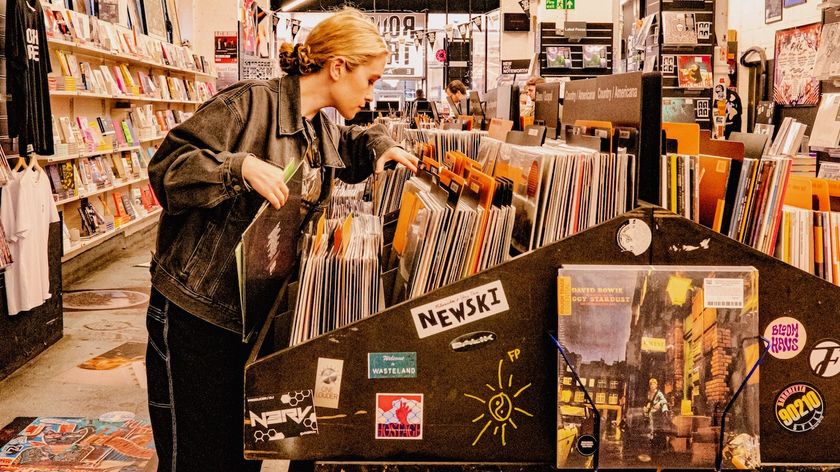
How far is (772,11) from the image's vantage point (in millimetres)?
10422

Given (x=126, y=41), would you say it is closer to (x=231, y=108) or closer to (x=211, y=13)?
(x=211, y=13)

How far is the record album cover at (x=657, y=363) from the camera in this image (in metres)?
1.18

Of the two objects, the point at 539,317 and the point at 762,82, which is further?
the point at 762,82

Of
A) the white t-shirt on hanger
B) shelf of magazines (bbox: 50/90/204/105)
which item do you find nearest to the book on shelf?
shelf of magazines (bbox: 50/90/204/105)

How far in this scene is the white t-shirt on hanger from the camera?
4.20 m

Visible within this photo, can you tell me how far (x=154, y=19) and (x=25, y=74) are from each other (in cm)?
530

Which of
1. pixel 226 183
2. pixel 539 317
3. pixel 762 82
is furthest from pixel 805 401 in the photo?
pixel 762 82

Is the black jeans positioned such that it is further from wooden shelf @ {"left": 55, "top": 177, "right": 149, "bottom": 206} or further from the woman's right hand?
wooden shelf @ {"left": 55, "top": 177, "right": 149, "bottom": 206}

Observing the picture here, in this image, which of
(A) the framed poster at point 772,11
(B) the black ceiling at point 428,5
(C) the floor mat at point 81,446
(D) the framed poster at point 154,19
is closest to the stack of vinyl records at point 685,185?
(C) the floor mat at point 81,446

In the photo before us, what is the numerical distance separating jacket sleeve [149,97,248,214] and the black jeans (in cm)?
28

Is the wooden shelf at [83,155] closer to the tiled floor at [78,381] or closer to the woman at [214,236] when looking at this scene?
the tiled floor at [78,381]

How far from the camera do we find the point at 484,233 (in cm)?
133

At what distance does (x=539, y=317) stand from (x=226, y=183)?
672 mm

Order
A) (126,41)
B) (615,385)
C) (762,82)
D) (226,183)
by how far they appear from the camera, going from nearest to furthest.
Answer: (615,385) → (226,183) → (126,41) → (762,82)
